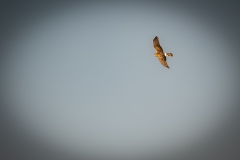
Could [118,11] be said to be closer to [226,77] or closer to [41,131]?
[226,77]

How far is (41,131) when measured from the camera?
7.69 m

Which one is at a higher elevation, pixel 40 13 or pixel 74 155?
pixel 40 13

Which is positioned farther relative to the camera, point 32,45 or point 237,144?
point 237,144

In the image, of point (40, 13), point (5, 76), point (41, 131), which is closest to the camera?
point (40, 13)

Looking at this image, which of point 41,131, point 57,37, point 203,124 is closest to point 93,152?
point 41,131

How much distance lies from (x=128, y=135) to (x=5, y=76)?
273 cm

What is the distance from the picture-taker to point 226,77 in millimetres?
7035

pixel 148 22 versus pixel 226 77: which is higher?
pixel 148 22

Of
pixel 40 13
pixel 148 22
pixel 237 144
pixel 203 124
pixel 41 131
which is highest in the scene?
pixel 40 13

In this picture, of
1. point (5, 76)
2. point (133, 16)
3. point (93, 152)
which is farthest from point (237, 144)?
point (5, 76)

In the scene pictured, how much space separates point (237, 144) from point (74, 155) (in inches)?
133

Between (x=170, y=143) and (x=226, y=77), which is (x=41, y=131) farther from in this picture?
(x=226, y=77)

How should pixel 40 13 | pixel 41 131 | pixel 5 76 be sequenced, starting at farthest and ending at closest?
pixel 41 131
pixel 5 76
pixel 40 13

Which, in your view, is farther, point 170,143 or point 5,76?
point 170,143
